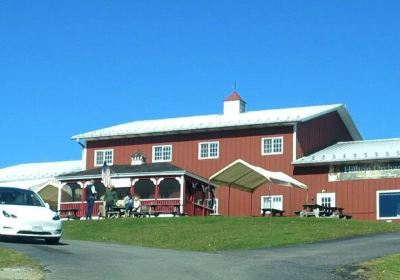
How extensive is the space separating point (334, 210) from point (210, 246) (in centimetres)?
1646

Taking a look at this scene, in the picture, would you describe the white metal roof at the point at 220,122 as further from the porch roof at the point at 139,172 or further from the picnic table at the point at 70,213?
the picnic table at the point at 70,213

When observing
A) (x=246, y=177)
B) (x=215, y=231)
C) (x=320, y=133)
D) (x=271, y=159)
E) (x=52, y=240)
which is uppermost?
(x=320, y=133)

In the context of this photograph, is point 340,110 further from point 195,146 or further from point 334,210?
point 334,210

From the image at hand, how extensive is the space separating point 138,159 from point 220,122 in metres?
5.40

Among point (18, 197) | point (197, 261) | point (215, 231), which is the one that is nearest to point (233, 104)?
point (215, 231)

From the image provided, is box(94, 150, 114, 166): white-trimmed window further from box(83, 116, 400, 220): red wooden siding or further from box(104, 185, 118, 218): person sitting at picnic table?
box(104, 185, 118, 218): person sitting at picnic table

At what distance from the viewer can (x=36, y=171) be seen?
59.8m

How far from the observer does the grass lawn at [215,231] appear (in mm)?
24016

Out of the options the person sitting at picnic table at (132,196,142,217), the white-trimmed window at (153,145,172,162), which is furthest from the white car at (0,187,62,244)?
the white-trimmed window at (153,145,172,162)

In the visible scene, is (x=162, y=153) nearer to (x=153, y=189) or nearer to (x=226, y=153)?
(x=153, y=189)

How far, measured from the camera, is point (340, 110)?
49438 millimetres

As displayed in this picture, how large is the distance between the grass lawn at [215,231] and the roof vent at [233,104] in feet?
62.7

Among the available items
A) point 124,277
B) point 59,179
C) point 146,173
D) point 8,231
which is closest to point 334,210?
point 146,173

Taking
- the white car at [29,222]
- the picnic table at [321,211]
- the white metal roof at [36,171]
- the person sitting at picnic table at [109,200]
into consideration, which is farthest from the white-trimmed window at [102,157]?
the white car at [29,222]
